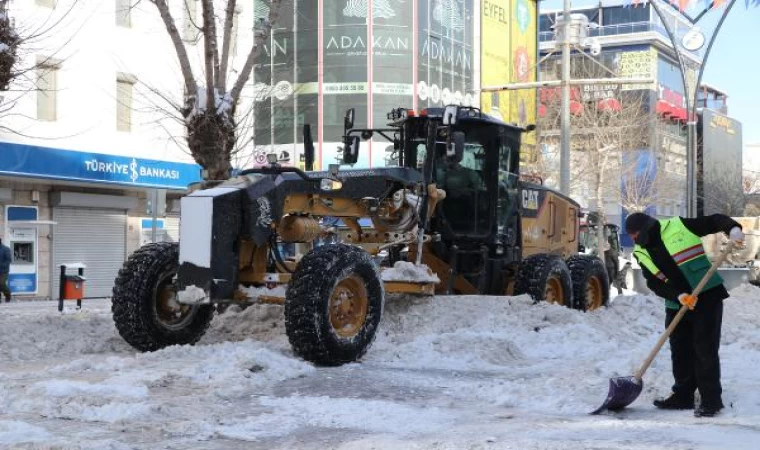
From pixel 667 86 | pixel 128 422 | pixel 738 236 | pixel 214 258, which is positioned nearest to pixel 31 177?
pixel 214 258

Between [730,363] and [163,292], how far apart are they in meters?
5.29

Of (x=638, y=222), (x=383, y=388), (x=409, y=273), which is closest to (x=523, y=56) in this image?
(x=409, y=273)

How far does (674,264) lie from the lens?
705cm

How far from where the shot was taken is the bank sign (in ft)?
67.9

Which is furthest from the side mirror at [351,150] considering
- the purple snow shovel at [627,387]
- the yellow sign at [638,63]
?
the yellow sign at [638,63]

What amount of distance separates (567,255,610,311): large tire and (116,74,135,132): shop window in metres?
13.7

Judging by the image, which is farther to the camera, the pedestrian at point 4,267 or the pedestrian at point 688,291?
the pedestrian at point 4,267

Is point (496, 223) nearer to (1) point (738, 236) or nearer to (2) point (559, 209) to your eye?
(2) point (559, 209)

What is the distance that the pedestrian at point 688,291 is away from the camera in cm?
678

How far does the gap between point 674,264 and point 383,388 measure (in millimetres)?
2320

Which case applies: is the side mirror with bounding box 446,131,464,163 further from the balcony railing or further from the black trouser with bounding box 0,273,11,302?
the balcony railing

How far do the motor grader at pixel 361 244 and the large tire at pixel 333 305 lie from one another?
12 millimetres

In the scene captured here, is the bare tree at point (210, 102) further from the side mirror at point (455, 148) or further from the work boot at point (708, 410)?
the work boot at point (708, 410)

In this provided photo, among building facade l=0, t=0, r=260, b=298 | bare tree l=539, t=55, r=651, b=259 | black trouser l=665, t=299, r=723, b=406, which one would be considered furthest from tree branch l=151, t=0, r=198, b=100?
bare tree l=539, t=55, r=651, b=259
